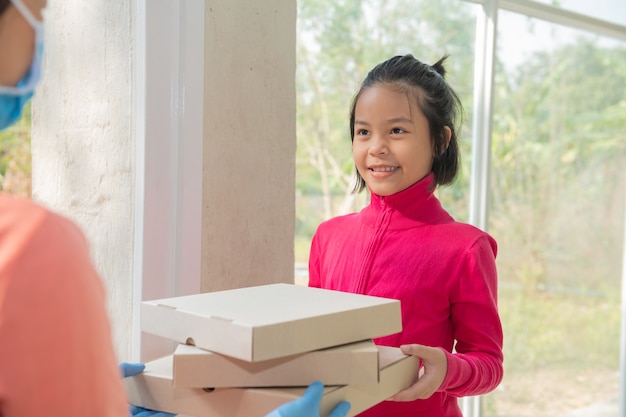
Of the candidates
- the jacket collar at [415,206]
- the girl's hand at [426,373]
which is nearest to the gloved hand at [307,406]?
the girl's hand at [426,373]

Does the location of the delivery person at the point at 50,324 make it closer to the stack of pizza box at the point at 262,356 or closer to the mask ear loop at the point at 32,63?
the mask ear loop at the point at 32,63

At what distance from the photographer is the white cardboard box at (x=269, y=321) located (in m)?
0.79

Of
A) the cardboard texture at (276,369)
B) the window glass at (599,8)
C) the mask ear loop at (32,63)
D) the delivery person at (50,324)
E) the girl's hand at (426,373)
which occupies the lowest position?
the girl's hand at (426,373)

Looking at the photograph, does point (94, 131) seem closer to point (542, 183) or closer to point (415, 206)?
point (415, 206)

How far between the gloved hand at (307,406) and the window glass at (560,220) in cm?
264

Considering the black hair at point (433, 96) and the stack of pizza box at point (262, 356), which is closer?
the stack of pizza box at point (262, 356)

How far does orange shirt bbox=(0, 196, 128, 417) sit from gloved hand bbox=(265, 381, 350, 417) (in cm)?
32

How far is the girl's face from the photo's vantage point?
1271 millimetres

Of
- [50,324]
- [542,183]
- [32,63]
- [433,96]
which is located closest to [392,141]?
[433,96]

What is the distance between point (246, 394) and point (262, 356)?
0.31ft

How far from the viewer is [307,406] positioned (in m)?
0.78

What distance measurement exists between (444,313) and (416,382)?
24cm

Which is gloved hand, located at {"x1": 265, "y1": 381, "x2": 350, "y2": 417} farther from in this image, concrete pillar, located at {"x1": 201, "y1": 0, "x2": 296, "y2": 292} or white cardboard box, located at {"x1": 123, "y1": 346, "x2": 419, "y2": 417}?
concrete pillar, located at {"x1": 201, "y1": 0, "x2": 296, "y2": 292}

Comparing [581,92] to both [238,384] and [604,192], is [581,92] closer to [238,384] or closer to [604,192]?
[604,192]
